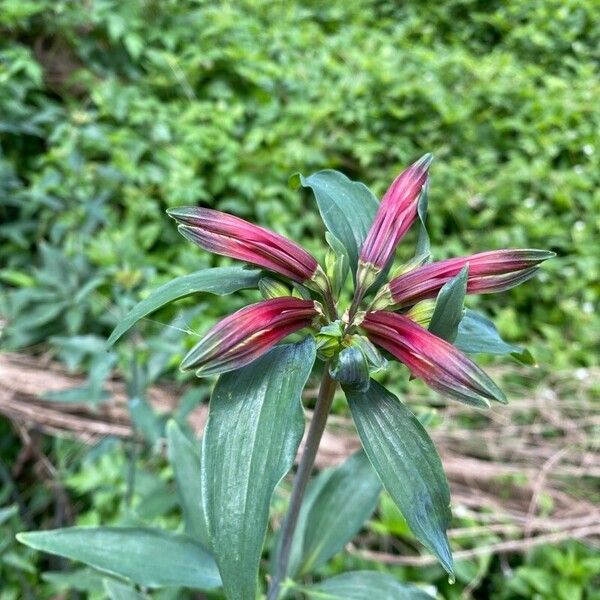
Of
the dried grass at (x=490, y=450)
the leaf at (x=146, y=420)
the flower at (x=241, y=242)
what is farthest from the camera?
the dried grass at (x=490, y=450)

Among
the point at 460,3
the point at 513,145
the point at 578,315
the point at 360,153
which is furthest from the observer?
the point at 460,3

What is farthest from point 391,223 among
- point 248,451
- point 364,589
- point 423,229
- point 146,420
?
point 146,420

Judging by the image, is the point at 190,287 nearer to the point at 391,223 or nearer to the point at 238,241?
the point at 238,241

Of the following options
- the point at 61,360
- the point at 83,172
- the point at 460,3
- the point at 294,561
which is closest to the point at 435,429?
the point at 294,561

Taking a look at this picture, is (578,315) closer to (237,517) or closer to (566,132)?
(566,132)

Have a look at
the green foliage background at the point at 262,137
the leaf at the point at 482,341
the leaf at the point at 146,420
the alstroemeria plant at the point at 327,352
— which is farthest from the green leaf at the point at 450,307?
the green foliage background at the point at 262,137

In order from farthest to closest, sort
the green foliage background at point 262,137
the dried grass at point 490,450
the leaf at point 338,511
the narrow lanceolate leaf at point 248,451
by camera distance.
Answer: the green foliage background at point 262,137 < the dried grass at point 490,450 < the leaf at point 338,511 < the narrow lanceolate leaf at point 248,451

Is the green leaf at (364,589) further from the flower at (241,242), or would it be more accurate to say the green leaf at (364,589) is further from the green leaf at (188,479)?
the flower at (241,242)
